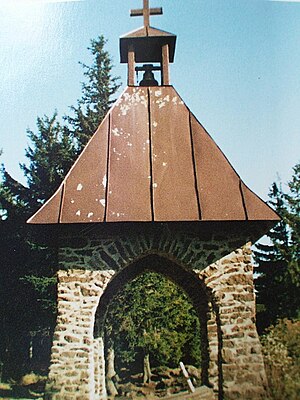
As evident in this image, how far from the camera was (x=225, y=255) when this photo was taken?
18.0 feet

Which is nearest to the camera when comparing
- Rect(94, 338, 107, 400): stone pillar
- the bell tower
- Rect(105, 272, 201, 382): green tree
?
the bell tower

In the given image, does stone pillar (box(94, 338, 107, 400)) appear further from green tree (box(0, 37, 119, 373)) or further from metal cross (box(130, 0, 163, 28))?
green tree (box(0, 37, 119, 373))

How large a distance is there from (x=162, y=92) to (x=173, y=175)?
1.79 m

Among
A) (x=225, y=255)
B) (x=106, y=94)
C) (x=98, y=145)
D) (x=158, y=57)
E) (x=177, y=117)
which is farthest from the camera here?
(x=106, y=94)

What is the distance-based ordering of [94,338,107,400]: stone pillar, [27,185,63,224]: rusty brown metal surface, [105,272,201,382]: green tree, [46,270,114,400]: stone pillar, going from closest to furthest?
[46,270,114,400]: stone pillar
[27,185,63,224]: rusty brown metal surface
[94,338,107,400]: stone pillar
[105,272,201,382]: green tree

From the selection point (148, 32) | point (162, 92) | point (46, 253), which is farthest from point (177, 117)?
point (46, 253)

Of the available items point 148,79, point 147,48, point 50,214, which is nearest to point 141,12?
point 147,48

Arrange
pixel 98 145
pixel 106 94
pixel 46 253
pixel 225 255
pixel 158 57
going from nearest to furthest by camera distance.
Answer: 1. pixel 225 255
2. pixel 98 145
3. pixel 158 57
4. pixel 46 253
5. pixel 106 94

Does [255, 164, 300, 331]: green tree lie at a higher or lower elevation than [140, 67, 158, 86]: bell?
lower

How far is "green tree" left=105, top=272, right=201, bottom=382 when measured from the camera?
41.7ft

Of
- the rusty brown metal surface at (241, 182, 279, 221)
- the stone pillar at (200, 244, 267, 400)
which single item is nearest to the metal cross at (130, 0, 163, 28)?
the rusty brown metal surface at (241, 182, 279, 221)

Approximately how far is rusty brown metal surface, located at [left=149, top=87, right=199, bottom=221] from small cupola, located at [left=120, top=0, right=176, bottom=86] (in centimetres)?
46

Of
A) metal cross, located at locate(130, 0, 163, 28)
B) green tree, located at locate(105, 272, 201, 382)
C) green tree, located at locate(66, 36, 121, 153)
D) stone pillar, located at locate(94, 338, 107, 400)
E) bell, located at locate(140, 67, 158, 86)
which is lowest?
stone pillar, located at locate(94, 338, 107, 400)

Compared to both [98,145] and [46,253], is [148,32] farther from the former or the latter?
[46,253]
